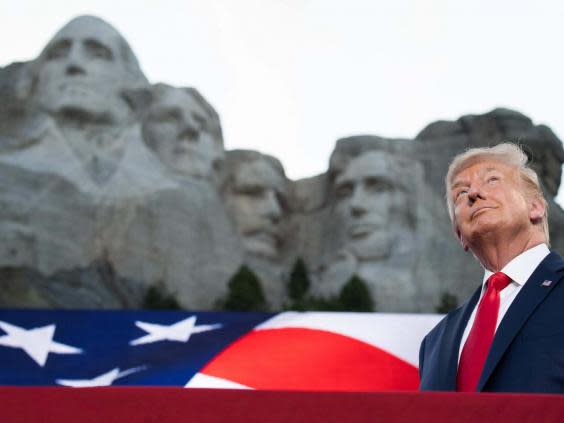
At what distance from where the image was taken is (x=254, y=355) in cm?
453

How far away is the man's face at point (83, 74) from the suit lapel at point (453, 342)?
1340 cm

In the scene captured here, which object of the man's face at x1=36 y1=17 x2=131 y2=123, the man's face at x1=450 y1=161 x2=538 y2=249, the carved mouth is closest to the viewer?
the man's face at x1=450 y1=161 x2=538 y2=249

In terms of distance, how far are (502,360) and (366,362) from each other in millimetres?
2666

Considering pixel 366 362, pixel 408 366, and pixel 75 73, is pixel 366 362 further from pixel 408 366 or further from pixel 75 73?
pixel 75 73

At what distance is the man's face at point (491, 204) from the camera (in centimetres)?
193

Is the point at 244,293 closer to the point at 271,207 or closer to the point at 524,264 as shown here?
the point at 271,207

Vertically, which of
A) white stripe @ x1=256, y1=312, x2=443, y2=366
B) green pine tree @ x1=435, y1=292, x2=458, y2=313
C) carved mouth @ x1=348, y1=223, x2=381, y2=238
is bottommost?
green pine tree @ x1=435, y1=292, x2=458, y2=313

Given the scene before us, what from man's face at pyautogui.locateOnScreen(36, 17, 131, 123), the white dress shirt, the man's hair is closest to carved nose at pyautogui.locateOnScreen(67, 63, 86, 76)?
man's face at pyautogui.locateOnScreen(36, 17, 131, 123)

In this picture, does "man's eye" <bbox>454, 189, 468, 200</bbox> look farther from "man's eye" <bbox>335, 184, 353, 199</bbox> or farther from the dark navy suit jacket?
"man's eye" <bbox>335, 184, 353, 199</bbox>

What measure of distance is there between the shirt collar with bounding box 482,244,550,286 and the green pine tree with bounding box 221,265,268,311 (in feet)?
38.0

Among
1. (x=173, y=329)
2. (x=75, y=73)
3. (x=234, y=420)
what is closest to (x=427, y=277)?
(x=75, y=73)

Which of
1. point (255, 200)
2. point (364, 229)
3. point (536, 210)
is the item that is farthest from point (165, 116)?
point (536, 210)

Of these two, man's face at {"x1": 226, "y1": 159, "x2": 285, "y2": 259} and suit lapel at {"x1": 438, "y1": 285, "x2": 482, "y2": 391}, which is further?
man's face at {"x1": 226, "y1": 159, "x2": 285, "y2": 259}

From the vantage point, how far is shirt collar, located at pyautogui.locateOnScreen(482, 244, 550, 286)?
1.88 m
